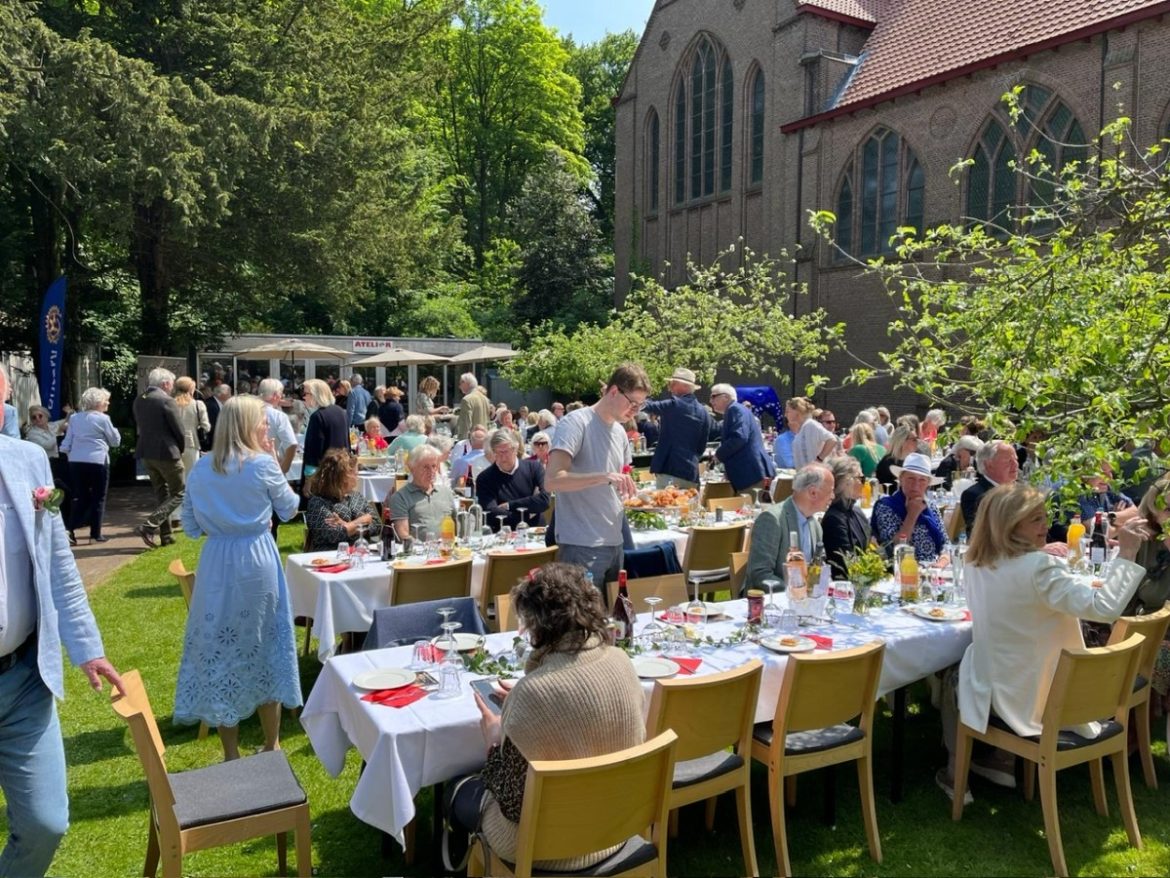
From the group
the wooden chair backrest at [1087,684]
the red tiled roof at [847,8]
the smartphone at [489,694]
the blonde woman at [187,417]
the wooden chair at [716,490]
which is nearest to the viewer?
the smartphone at [489,694]

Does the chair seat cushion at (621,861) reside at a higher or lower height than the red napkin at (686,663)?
lower

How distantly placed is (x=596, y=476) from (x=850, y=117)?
69.4 ft

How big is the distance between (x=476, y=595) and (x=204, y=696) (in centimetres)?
213

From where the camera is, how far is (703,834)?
4121 millimetres

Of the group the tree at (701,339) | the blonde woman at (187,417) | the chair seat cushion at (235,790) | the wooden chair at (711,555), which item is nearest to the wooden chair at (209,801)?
the chair seat cushion at (235,790)

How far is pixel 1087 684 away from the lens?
155 inches

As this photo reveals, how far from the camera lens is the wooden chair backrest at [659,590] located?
17.1ft

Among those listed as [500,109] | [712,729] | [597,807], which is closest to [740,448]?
[712,729]

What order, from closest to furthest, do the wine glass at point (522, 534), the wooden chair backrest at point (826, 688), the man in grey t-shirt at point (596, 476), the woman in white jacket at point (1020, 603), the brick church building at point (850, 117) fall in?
1. the wooden chair backrest at point (826, 688)
2. the woman in white jacket at point (1020, 603)
3. the man in grey t-shirt at point (596, 476)
4. the wine glass at point (522, 534)
5. the brick church building at point (850, 117)

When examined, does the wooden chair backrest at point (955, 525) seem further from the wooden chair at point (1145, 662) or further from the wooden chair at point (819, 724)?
the wooden chair at point (819, 724)

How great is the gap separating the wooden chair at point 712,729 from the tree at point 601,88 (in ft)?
143

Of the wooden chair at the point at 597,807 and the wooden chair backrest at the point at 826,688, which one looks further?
the wooden chair backrest at the point at 826,688

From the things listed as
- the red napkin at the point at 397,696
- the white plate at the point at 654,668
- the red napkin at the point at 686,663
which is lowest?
the red napkin at the point at 686,663

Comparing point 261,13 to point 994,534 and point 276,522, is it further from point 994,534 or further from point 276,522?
point 994,534
